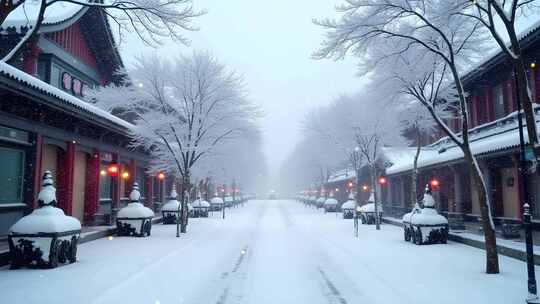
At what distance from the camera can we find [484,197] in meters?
10.5

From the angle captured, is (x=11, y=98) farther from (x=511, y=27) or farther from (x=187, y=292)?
(x=511, y=27)

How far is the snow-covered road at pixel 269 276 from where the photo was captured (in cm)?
815

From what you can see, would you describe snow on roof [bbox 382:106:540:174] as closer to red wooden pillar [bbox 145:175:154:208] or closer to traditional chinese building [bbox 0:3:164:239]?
traditional chinese building [bbox 0:3:164:239]

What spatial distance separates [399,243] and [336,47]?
914cm

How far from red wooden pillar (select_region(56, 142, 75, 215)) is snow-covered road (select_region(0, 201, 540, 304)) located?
12.9ft

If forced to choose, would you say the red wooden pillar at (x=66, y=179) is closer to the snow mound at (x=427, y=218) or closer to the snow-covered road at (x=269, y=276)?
the snow-covered road at (x=269, y=276)

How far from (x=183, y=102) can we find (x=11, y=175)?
33.2 ft

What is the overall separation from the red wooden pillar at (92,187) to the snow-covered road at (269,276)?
6.65 meters

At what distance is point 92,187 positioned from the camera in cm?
2188

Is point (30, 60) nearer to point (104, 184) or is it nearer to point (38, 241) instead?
point (104, 184)

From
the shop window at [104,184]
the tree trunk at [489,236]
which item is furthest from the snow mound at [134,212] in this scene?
the tree trunk at [489,236]

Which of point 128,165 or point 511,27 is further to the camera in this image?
point 128,165

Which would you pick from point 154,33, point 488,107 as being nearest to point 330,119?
point 488,107

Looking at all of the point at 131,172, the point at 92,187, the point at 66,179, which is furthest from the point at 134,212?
the point at 131,172
